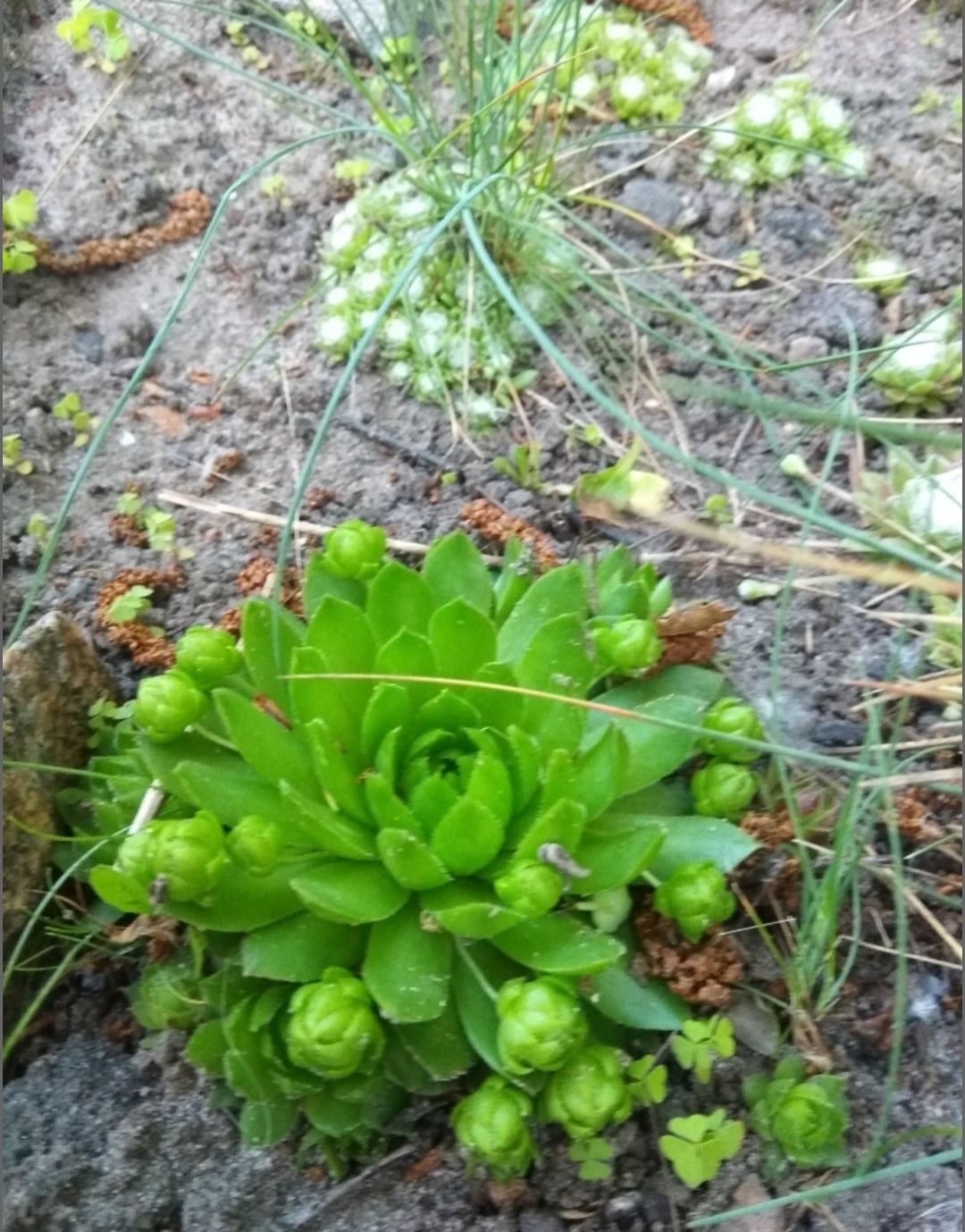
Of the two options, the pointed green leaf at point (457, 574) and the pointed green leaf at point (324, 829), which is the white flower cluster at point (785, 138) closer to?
the pointed green leaf at point (457, 574)

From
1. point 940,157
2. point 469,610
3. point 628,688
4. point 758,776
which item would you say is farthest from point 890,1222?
point 940,157

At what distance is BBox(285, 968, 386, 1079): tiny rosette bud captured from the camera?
102cm

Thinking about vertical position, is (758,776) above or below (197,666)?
below

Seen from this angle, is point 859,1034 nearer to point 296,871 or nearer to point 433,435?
point 296,871

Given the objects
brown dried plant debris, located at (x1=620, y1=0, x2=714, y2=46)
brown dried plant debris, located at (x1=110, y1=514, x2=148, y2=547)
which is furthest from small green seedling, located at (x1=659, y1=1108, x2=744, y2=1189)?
brown dried plant debris, located at (x1=620, y1=0, x2=714, y2=46)

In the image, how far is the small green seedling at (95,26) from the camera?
179cm

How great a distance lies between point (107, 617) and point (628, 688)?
2.38ft

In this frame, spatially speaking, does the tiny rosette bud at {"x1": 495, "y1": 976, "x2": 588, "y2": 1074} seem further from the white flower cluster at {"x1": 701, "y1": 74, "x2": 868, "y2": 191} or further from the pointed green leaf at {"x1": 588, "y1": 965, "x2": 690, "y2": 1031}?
the white flower cluster at {"x1": 701, "y1": 74, "x2": 868, "y2": 191}

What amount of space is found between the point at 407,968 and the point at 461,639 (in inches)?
14.5

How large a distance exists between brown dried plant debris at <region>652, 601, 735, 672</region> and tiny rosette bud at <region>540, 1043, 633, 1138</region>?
0.49 meters

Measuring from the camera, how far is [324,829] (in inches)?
44.0

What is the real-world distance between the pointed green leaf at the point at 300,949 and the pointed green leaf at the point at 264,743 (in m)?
0.15

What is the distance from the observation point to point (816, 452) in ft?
5.27

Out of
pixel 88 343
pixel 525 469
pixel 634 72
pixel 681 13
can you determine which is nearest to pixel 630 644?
pixel 525 469
